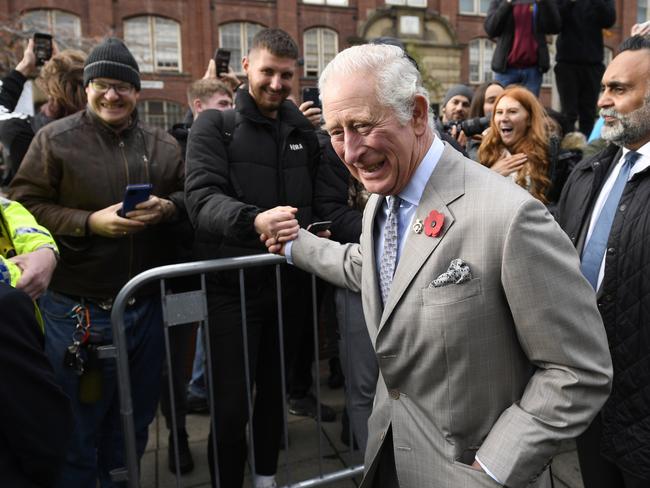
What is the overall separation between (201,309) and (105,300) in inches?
19.3

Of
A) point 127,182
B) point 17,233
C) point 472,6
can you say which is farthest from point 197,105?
point 472,6

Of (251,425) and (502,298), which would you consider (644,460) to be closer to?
(502,298)

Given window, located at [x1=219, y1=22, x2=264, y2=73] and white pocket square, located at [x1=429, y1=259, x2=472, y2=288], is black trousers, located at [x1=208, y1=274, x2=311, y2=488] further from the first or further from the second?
window, located at [x1=219, y1=22, x2=264, y2=73]

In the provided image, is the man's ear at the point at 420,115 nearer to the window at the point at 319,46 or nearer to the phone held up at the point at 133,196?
the phone held up at the point at 133,196

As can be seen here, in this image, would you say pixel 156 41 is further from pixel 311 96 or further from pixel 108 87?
pixel 108 87

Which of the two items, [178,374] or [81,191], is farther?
[178,374]

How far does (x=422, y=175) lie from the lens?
5.16 ft

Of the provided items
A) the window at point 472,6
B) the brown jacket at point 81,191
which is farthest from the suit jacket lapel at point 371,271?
the window at point 472,6

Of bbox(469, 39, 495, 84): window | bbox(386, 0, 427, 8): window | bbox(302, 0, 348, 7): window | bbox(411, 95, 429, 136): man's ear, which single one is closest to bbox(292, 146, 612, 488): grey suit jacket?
bbox(411, 95, 429, 136): man's ear

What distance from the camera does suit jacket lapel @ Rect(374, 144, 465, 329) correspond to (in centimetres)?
146

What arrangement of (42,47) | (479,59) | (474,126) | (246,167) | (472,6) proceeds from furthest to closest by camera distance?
(479,59)
(472,6)
(474,126)
(42,47)
(246,167)

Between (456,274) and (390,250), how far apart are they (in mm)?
333

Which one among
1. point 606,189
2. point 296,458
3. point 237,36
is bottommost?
point 296,458

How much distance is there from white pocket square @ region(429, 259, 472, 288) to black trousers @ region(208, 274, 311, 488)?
1420 millimetres
